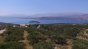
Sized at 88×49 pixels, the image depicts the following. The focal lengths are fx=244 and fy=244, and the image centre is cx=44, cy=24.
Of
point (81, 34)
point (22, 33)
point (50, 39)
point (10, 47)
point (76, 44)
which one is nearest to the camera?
point (10, 47)

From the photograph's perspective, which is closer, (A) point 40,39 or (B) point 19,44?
(B) point 19,44

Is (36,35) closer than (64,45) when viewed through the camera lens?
No

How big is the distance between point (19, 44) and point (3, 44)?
1.89 m

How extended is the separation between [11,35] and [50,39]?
560 cm

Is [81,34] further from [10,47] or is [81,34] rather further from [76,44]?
[10,47]

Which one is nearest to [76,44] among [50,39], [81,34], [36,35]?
[50,39]

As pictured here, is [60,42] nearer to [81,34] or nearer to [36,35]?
[36,35]

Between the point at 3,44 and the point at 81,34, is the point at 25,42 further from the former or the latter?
the point at 81,34

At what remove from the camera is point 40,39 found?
32.5 m

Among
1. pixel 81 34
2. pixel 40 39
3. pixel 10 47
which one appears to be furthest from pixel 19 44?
pixel 81 34

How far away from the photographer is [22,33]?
36344mm

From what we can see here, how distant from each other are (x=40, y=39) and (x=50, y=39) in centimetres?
137

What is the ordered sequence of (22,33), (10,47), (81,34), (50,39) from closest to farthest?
(10,47) → (50,39) → (22,33) → (81,34)

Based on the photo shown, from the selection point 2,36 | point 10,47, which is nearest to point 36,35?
point 2,36
